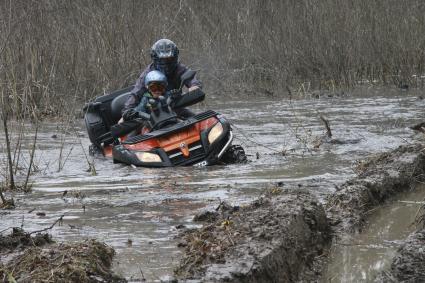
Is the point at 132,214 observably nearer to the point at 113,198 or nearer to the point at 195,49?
the point at 113,198

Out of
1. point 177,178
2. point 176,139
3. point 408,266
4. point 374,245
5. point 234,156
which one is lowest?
point 234,156

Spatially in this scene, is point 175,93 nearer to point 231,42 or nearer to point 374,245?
point 374,245

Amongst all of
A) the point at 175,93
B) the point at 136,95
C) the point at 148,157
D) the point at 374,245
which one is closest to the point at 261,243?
the point at 374,245

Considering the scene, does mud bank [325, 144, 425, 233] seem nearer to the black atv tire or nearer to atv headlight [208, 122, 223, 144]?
the black atv tire

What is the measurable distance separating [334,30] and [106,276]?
13198 mm

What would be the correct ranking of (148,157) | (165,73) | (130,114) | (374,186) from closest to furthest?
(374,186), (148,157), (130,114), (165,73)

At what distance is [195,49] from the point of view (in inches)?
720

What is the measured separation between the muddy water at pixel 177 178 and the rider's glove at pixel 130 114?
25.0 inches

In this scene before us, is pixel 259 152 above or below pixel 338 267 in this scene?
below

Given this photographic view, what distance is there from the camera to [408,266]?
417 centimetres

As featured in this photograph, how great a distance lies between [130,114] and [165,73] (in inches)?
40.9

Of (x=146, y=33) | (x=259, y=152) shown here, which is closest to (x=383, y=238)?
(x=259, y=152)

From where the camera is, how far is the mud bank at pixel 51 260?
419 centimetres

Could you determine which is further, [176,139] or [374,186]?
[176,139]
